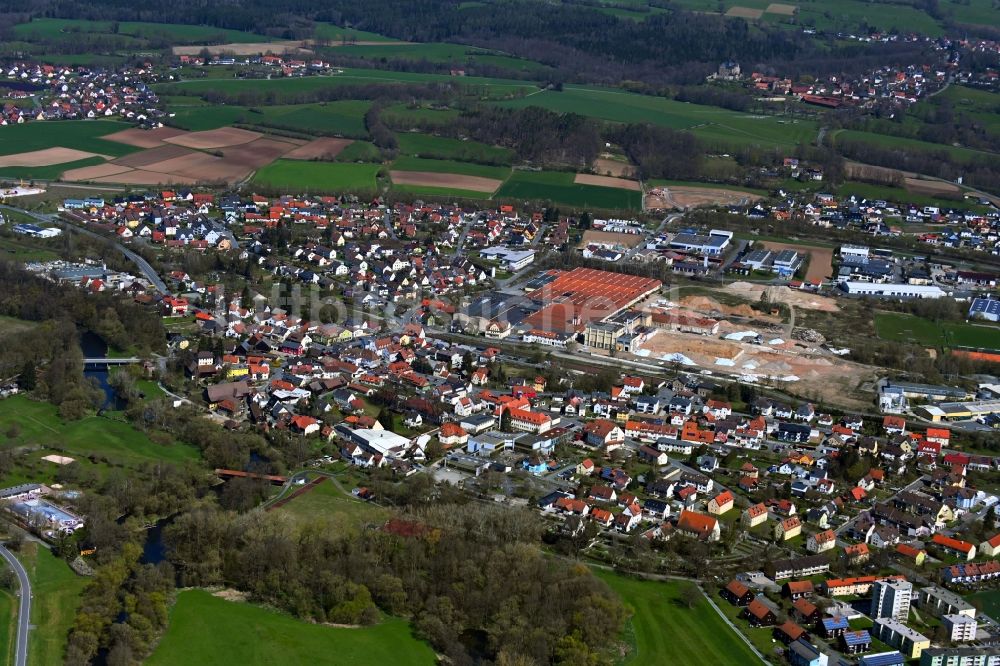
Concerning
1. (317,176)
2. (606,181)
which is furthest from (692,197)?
(317,176)

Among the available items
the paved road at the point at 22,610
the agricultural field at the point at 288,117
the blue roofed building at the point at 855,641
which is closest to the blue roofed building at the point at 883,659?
the blue roofed building at the point at 855,641

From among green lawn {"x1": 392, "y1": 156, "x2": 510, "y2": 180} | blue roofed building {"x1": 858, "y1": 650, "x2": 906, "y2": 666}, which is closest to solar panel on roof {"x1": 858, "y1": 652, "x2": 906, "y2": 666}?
blue roofed building {"x1": 858, "y1": 650, "x2": 906, "y2": 666}

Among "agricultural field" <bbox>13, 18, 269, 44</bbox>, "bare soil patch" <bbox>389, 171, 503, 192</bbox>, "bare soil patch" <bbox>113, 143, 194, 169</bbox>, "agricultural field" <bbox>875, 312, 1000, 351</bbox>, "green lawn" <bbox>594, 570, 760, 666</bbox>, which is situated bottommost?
"green lawn" <bbox>594, 570, 760, 666</bbox>

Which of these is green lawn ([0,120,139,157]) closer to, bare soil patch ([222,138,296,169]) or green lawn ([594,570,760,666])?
bare soil patch ([222,138,296,169])

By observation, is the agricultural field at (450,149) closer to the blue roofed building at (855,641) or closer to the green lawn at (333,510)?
the green lawn at (333,510)

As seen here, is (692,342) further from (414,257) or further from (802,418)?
(414,257)

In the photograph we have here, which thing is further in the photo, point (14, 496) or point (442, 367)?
point (442, 367)

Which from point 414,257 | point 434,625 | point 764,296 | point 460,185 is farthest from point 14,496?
point 460,185
